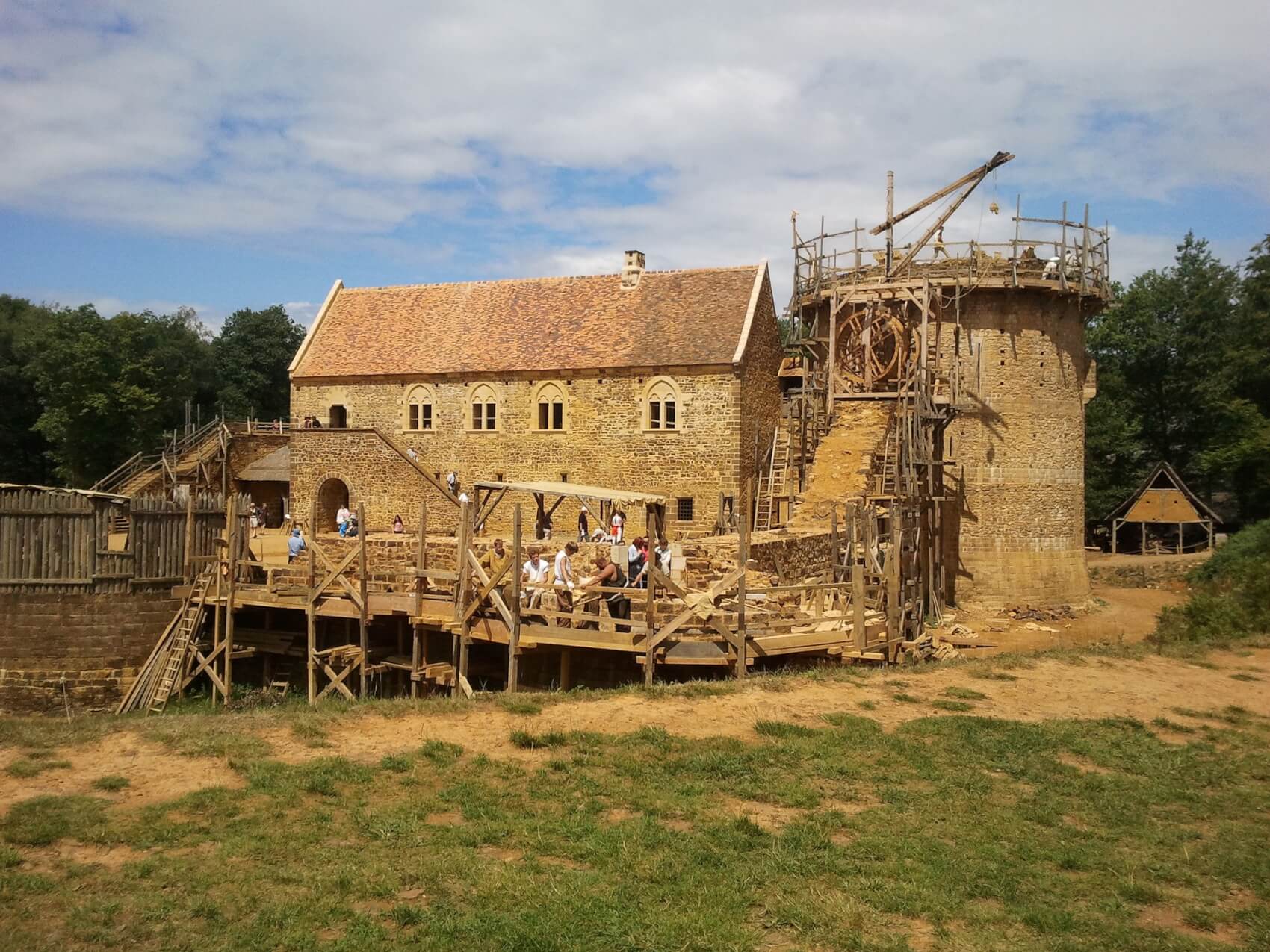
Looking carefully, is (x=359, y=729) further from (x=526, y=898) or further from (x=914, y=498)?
(x=914, y=498)

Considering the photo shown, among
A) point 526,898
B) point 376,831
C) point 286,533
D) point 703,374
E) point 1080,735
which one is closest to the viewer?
point 526,898

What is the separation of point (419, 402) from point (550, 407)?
4.44 m

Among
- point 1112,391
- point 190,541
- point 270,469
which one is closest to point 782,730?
point 190,541

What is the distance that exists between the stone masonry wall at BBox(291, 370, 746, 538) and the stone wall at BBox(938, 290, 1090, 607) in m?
5.79

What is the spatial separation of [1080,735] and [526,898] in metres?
7.00

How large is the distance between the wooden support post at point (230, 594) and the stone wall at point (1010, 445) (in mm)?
17448

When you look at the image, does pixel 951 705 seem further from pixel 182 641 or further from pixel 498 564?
pixel 182 641

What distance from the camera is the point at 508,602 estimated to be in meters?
15.4

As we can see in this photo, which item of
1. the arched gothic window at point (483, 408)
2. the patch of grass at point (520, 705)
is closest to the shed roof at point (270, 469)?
the arched gothic window at point (483, 408)

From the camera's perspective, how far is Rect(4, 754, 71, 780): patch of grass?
9.91m

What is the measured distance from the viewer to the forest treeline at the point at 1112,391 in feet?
128

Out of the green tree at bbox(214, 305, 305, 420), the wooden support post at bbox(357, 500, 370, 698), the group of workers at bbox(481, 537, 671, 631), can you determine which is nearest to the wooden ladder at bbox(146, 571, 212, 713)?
the wooden support post at bbox(357, 500, 370, 698)

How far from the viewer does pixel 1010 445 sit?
26547 millimetres

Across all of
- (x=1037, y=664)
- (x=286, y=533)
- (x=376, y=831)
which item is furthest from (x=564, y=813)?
(x=286, y=533)
